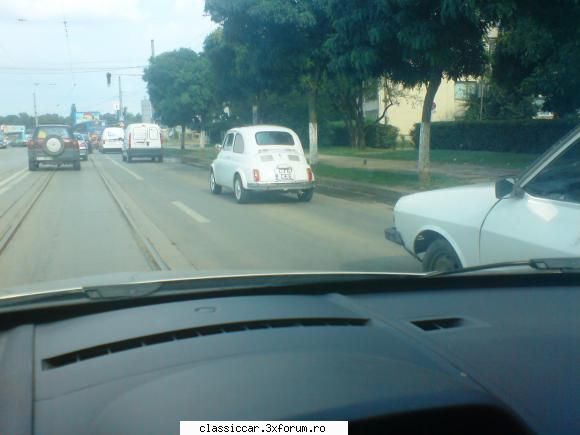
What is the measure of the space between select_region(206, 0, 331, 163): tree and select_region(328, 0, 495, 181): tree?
4.51 meters

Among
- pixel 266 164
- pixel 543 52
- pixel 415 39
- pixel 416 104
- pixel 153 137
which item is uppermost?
pixel 543 52

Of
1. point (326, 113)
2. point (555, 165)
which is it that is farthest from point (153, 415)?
point (326, 113)

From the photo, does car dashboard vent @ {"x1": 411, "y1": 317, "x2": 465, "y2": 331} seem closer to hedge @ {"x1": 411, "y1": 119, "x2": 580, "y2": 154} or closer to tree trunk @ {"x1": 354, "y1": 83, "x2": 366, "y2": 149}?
hedge @ {"x1": 411, "y1": 119, "x2": 580, "y2": 154}

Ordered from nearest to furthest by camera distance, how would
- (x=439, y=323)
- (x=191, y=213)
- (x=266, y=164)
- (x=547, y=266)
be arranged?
(x=439, y=323)
(x=547, y=266)
(x=191, y=213)
(x=266, y=164)

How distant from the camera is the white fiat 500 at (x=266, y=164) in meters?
15.5

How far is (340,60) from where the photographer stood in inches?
698

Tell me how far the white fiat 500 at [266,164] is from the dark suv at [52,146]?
13706 millimetres

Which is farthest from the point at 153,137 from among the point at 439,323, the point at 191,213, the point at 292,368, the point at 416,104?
the point at 292,368

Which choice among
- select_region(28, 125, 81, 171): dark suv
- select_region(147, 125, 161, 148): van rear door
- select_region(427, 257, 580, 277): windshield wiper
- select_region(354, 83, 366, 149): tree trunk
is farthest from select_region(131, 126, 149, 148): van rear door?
select_region(427, 257, 580, 277): windshield wiper

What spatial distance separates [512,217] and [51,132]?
84.8 ft

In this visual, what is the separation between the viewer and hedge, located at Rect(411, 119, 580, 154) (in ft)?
89.4

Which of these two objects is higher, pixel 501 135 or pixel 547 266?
pixel 501 135

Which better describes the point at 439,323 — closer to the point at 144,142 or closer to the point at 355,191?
the point at 355,191

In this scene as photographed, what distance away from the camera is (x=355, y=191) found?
61.5ft
